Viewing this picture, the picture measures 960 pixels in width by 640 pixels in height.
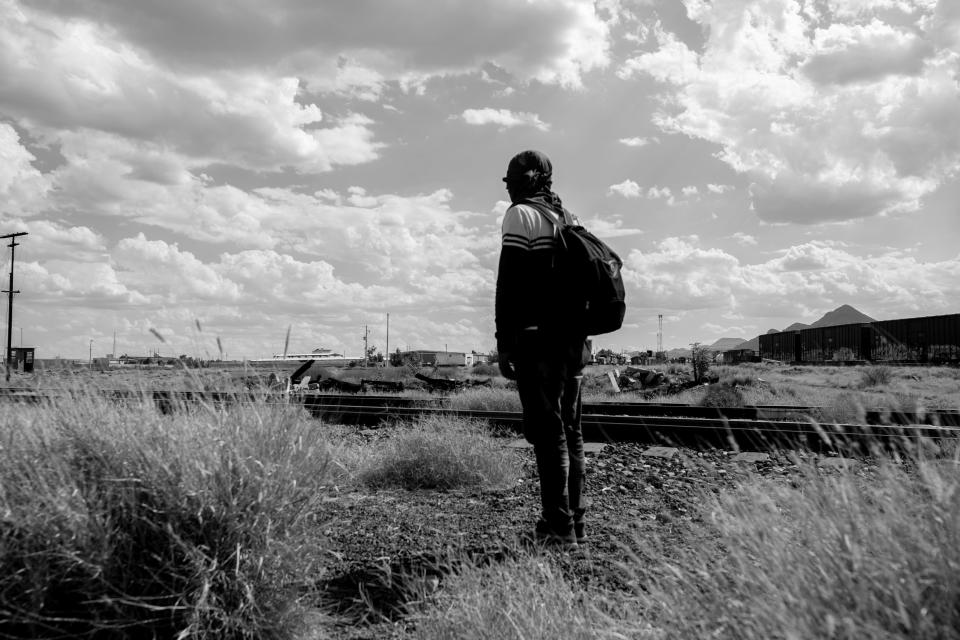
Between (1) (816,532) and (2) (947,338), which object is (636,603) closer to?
(1) (816,532)

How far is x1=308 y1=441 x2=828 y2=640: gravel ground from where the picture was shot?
A: 3346mm

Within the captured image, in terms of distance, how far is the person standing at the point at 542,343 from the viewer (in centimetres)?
381

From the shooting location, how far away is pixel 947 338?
45.0m

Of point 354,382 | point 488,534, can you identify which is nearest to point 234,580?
point 488,534

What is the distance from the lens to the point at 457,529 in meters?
4.45

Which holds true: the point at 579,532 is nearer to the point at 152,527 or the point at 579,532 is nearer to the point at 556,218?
the point at 556,218

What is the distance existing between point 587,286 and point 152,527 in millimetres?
2286

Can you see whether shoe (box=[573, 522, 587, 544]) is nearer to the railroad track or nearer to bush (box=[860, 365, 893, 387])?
the railroad track

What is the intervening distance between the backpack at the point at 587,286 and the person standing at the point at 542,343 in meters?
0.04

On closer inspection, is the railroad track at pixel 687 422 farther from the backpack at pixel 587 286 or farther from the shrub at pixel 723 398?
the shrub at pixel 723 398

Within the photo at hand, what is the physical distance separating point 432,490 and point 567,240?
270 centimetres

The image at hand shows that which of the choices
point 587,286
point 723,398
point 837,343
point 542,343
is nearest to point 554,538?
point 542,343

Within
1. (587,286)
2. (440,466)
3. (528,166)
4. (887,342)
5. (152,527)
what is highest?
(887,342)

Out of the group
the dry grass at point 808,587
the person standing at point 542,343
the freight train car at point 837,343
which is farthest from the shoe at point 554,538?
the freight train car at point 837,343
